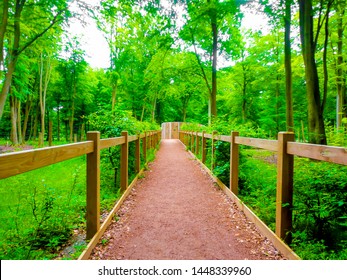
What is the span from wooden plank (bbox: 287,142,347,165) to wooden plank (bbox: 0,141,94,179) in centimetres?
222

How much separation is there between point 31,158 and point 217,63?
506 inches

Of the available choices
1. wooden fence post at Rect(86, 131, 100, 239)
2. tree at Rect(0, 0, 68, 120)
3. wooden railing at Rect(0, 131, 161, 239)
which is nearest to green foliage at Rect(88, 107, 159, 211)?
wooden railing at Rect(0, 131, 161, 239)

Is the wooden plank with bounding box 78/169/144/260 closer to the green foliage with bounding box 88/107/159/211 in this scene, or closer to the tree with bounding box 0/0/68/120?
the green foliage with bounding box 88/107/159/211

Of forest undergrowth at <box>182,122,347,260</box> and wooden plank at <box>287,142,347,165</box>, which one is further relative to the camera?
forest undergrowth at <box>182,122,347,260</box>

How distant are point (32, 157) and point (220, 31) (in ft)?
41.8

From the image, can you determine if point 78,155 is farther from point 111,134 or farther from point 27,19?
point 27,19

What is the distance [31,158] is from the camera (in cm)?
162

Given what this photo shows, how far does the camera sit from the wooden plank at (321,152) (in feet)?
6.03

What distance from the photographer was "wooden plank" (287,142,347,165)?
6.03ft

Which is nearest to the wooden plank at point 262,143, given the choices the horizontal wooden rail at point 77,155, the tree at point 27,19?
the horizontal wooden rail at point 77,155

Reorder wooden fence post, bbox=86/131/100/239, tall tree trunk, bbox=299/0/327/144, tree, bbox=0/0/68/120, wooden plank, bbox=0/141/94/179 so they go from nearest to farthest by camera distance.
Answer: wooden plank, bbox=0/141/94/179 < wooden fence post, bbox=86/131/100/239 < tall tree trunk, bbox=299/0/327/144 < tree, bbox=0/0/68/120

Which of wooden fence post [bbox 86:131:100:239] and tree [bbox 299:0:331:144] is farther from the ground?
tree [bbox 299:0:331:144]

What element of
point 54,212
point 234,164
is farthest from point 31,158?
point 234,164
